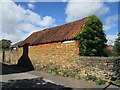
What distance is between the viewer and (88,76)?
24.7 feet

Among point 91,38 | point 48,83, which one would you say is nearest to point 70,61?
point 91,38

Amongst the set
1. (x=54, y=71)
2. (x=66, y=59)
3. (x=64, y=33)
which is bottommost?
(x=54, y=71)

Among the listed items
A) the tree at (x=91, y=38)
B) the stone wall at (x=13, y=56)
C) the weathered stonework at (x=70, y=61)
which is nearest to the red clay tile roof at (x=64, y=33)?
the weathered stonework at (x=70, y=61)

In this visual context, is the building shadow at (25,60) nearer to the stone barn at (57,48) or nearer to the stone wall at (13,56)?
the stone barn at (57,48)

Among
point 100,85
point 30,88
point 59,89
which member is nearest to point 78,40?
point 100,85

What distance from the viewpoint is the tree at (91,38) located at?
8422 mm

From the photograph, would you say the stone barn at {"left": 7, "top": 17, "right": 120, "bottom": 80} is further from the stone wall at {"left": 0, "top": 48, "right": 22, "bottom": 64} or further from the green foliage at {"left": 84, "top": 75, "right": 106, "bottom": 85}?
the stone wall at {"left": 0, "top": 48, "right": 22, "bottom": 64}

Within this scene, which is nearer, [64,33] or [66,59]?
[66,59]

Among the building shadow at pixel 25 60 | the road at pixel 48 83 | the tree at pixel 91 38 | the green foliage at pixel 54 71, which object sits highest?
the tree at pixel 91 38

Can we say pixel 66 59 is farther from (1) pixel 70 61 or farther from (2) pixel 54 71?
(2) pixel 54 71

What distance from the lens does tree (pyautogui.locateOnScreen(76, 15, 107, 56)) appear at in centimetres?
842

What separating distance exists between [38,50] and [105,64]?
7.75m

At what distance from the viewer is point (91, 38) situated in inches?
337

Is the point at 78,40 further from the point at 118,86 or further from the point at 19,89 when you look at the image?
the point at 19,89
